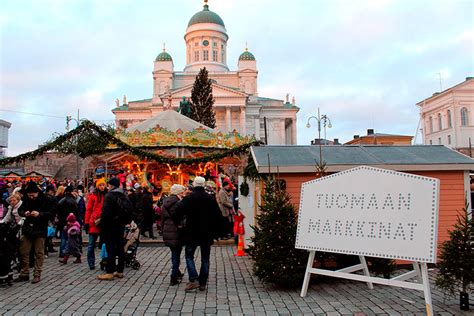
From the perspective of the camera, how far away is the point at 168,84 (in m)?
75.3

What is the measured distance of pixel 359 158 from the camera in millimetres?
9031

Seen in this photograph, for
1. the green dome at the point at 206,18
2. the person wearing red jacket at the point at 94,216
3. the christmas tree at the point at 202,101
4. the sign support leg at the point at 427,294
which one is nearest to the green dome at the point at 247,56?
the green dome at the point at 206,18

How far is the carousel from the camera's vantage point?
1744cm

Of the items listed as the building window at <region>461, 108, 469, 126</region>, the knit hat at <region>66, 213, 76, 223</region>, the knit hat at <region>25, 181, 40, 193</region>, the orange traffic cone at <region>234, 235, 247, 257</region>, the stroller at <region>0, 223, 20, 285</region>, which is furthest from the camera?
the building window at <region>461, 108, 469, 126</region>

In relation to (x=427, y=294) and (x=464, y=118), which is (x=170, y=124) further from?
(x=464, y=118)

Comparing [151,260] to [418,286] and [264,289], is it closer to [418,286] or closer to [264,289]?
[264,289]

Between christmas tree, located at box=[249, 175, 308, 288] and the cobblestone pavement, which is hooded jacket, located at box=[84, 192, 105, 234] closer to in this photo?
the cobblestone pavement

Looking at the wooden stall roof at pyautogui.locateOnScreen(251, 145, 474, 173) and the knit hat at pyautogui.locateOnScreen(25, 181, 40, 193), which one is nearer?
the knit hat at pyautogui.locateOnScreen(25, 181, 40, 193)

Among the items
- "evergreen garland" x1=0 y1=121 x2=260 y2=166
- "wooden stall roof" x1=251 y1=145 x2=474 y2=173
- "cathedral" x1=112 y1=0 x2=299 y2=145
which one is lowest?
"wooden stall roof" x1=251 y1=145 x2=474 y2=173

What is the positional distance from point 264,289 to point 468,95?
72.4 m

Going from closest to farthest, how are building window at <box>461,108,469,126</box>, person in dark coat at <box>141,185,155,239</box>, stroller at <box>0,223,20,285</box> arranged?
1. stroller at <box>0,223,20,285</box>
2. person in dark coat at <box>141,185,155,239</box>
3. building window at <box>461,108,469,126</box>

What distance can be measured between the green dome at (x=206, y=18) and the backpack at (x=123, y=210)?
75.4m

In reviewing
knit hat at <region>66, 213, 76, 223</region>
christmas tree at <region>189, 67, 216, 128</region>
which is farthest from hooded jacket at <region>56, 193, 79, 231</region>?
christmas tree at <region>189, 67, 216, 128</region>

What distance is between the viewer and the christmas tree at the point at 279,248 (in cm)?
665
